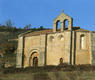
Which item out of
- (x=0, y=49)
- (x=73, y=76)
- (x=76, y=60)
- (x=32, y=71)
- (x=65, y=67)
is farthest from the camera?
(x=0, y=49)

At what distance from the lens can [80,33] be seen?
2995 cm

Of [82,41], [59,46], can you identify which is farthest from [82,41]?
[59,46]

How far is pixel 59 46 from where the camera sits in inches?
A: 1205

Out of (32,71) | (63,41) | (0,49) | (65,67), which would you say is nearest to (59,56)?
(63,41)

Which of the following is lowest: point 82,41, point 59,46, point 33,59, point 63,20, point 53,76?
point 53,76

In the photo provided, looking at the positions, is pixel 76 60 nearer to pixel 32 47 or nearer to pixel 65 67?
pixel 65 67

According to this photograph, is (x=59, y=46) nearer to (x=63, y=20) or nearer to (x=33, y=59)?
(x=63, y=20)

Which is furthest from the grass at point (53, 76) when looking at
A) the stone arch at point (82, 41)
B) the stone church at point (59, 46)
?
the stone arch at point (82, 41)

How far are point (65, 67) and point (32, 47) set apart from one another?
364 inches

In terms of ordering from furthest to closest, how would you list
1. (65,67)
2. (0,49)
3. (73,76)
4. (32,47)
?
(0,49)
(32,47)
(65,67)
(73,76)

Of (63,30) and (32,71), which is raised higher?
(63,30)

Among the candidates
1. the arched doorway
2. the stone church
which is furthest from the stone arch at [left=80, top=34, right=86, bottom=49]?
the arched doorway

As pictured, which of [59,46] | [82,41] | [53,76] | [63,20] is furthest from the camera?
[63,20]

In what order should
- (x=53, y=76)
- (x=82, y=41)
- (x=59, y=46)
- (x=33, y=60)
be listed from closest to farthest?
(x=53, y=76) → (x=82, y=41) → (x=59, y=46) → (x=33, y=60)
